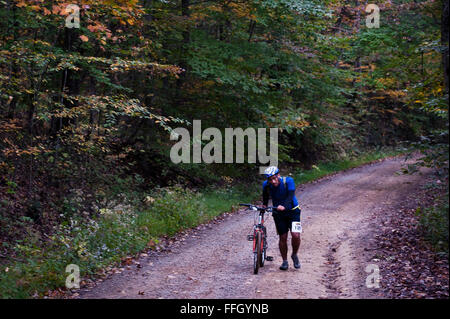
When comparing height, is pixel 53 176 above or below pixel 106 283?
above

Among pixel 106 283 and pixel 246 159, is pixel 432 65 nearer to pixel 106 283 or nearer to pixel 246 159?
pixel 246 159

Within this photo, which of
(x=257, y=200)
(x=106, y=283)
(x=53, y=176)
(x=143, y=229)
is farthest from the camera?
(x=257, y=200)

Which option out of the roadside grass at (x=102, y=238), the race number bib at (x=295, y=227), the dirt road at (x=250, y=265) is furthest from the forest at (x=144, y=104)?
the race number bib at (x=295, y=227)

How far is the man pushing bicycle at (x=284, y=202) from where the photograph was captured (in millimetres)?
8148

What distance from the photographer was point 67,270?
772cm

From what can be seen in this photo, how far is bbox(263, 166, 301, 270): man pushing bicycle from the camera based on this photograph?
8.15 meters

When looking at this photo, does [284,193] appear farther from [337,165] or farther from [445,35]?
[337,165]

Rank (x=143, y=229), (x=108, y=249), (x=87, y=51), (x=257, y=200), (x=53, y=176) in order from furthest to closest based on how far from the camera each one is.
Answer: (x=257, y=200)
(x=87, y=51)
(x=53, y=176)
(x=143, y=229)
(x=108, y=249)

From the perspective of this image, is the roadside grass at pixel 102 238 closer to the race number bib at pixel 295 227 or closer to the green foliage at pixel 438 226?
the race number bib at pixel 295 227

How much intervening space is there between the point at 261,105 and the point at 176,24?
4414mm

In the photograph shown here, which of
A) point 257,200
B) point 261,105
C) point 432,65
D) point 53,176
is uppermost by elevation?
point 432,65

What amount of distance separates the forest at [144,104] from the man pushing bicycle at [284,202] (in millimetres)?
2303

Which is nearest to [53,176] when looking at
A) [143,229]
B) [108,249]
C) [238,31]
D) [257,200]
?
[143,229]
